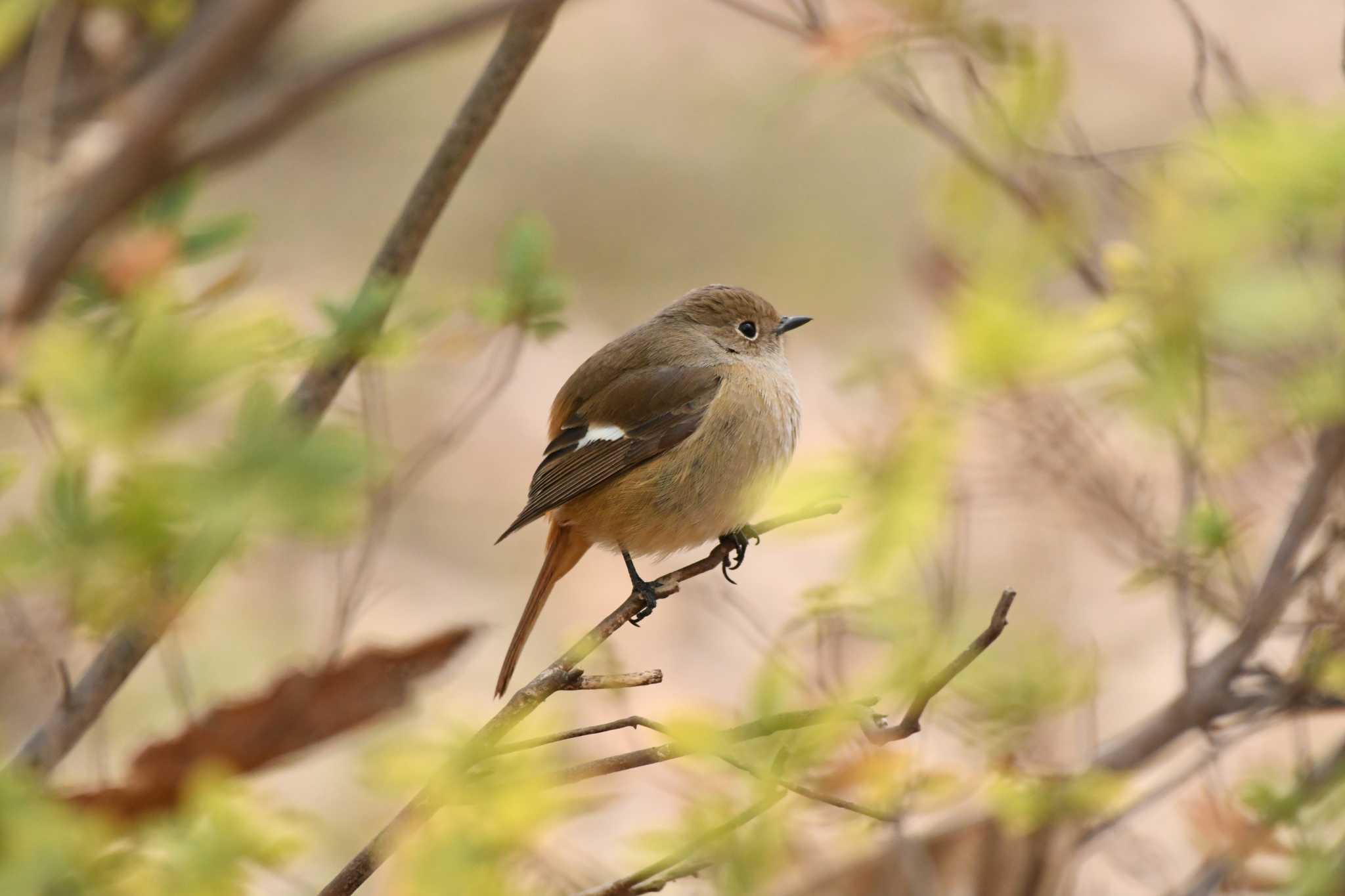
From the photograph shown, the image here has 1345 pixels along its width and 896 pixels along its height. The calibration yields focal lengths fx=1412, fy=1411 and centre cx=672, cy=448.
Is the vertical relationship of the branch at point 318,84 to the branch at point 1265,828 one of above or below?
above

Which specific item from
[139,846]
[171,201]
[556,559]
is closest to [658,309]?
[556,559]

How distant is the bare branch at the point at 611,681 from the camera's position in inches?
47.2

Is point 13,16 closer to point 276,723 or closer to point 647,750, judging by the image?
point 276,723

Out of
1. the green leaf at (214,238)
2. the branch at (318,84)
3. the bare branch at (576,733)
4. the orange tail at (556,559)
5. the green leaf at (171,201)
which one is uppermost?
the branch at (318,84)

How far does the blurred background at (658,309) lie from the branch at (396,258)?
27 centimetres

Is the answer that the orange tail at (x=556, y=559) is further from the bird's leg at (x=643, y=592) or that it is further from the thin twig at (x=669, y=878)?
the thin twig at (x=669, y=878)

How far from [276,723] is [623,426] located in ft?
3.26

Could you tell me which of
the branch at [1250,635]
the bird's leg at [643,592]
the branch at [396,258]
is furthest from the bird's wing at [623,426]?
the branch at [1250,635]

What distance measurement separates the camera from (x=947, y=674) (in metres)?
1.05

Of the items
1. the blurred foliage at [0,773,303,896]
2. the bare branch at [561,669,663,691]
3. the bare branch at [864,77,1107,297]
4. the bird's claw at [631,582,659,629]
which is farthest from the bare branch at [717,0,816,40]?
the blurred foliage at [0,773,303,896]

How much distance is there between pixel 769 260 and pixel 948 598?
4046mm

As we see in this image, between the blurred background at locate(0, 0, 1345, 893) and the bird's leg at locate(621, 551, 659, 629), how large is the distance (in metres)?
0.12

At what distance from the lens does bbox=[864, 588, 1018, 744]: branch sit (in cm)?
106

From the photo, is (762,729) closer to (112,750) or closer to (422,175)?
(422,175)
